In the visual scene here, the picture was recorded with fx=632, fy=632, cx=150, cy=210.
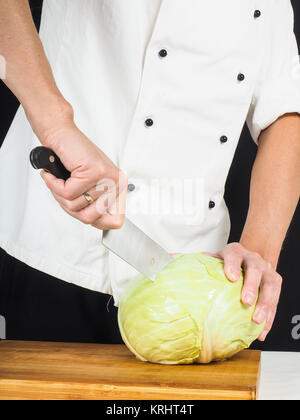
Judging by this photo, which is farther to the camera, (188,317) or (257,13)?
(257,13)

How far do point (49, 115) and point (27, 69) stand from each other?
0.31 ft

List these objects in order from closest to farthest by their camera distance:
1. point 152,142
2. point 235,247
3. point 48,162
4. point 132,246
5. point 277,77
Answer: point 48,162
point 132,246
point 235,247
point 152,142
point 277,77

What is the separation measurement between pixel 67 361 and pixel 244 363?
0.37 metres

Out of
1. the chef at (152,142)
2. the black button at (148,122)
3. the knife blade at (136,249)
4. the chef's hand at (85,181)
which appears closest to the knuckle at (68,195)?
the chef's hand at (85,181)

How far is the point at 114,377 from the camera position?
1186mm

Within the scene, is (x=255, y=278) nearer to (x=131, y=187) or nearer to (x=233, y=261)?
(x=233, y=261)

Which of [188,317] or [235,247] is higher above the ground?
[235,247]

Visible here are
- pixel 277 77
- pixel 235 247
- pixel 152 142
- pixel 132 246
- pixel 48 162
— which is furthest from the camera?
pixel 277 77

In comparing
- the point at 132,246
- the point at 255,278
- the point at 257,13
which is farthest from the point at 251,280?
the point at 257,13

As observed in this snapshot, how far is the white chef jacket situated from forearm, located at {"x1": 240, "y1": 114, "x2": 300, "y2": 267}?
0.07m

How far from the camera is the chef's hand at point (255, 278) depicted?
51.9 inches

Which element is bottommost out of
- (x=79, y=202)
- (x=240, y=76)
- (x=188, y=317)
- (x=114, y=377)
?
(x=114, y=377)

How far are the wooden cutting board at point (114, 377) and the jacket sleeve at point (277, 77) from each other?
2.09ft

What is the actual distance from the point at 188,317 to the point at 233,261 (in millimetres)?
159
